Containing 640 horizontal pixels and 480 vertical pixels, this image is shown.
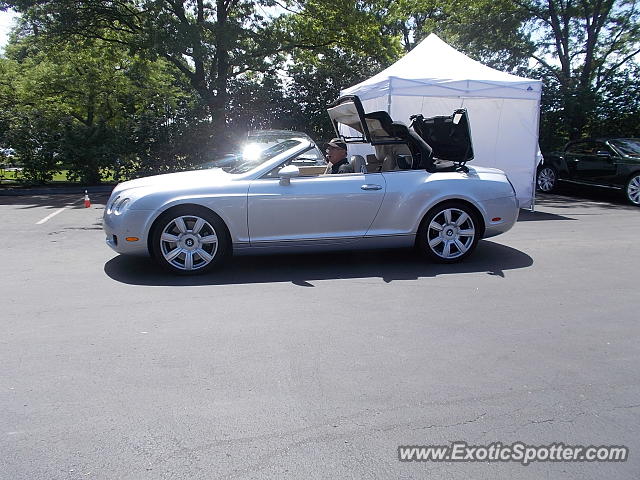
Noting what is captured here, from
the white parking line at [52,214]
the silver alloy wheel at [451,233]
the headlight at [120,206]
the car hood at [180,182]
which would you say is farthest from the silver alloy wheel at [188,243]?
the white parking line at [52,214]

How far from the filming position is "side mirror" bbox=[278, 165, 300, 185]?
5.54 meters

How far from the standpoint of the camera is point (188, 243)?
541 centimetres

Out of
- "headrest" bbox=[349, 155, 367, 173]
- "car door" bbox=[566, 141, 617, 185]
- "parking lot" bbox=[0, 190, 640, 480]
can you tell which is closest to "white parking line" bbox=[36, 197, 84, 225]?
"parking lot" bbox=[0, 190, 640, 480]

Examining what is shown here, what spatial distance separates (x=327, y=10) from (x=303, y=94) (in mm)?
2828

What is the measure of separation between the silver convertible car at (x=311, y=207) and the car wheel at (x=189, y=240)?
0.03 ft

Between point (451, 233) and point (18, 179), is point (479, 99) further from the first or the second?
point (18, 179)

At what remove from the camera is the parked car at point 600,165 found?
37.4 feet

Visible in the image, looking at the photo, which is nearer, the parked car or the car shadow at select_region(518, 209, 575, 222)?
Result: the car shadow at select_region(518, 209, 575, 222)

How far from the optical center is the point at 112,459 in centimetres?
243

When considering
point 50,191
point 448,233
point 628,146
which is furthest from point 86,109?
point 628,146

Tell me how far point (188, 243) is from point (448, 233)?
2.94 m

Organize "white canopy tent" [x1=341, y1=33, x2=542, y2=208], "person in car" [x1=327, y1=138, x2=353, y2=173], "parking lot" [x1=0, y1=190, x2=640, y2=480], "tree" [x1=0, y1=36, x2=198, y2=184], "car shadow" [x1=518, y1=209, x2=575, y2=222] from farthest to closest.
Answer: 1. "tree" [x1=0, y1=36, x2=198, y2=184]
2. "white canopy tent" [x1=341, y1=33, x2=542, y2=208]
3. "car shadow" [x1=518, y1=209, x2=575, y2=222]
4. "person in car" [x1=327, y1=138, x2=353, y2=173]
5. "parking lot" [x1=0, y1=190, x2=640, y2=480]

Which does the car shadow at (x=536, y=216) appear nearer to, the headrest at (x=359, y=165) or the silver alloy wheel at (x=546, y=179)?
the silver alloy wheel at (x=546, y=179)

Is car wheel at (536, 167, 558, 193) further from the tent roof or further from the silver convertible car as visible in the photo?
the silver convertible car
